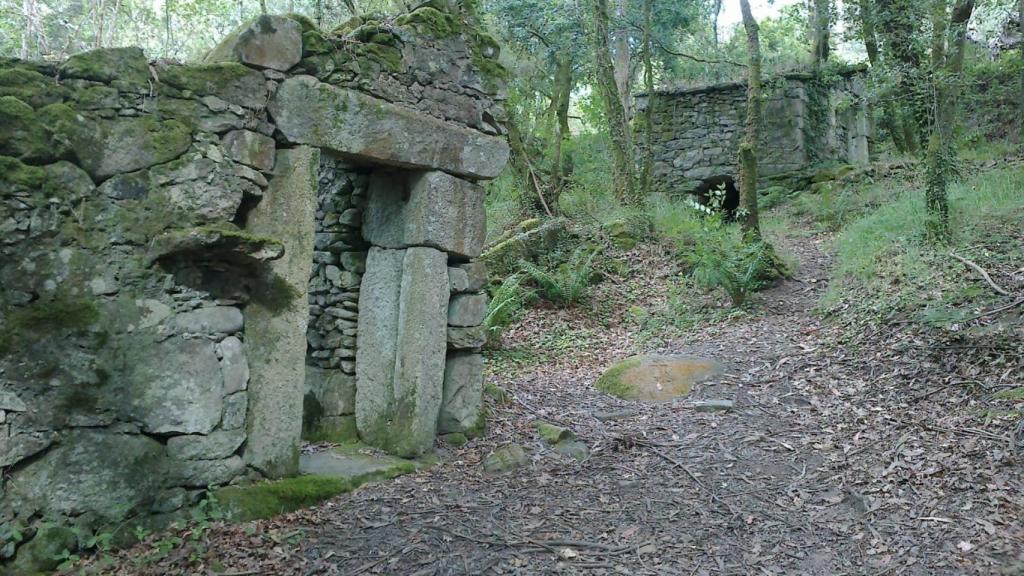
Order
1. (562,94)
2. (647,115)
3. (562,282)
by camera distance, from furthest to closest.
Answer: (647,115), (562,94), (562,282)

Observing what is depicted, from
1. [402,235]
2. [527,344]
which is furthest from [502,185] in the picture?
[402,235]

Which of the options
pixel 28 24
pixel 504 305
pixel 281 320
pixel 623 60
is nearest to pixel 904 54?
pixel 504 305

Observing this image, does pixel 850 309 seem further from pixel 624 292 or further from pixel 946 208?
pixel 624 292

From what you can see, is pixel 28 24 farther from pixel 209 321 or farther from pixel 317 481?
pixel 317 481

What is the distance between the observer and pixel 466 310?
5.79 metres

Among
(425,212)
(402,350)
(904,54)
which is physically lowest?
(402,350)

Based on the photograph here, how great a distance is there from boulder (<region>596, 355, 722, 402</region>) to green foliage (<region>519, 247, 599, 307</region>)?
2486 millimetres

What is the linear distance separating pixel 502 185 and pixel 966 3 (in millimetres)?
7456

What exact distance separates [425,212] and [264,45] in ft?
5.23

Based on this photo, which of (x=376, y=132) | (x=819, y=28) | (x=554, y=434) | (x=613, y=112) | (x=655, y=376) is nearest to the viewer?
(x=376, y=132)

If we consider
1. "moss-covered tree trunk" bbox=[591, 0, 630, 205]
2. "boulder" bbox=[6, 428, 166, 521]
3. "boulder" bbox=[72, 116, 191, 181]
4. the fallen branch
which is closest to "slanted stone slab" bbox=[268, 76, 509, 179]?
"boulder" bbox=[72, 116, 191, 181]

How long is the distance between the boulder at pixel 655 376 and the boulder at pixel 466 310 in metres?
1.90

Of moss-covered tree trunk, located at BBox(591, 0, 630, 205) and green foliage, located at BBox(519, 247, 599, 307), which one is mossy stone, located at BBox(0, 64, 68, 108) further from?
moss-covered tree trunk, located at BBox(591, 0, 630, 205)

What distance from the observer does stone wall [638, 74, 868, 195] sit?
1498 cm
